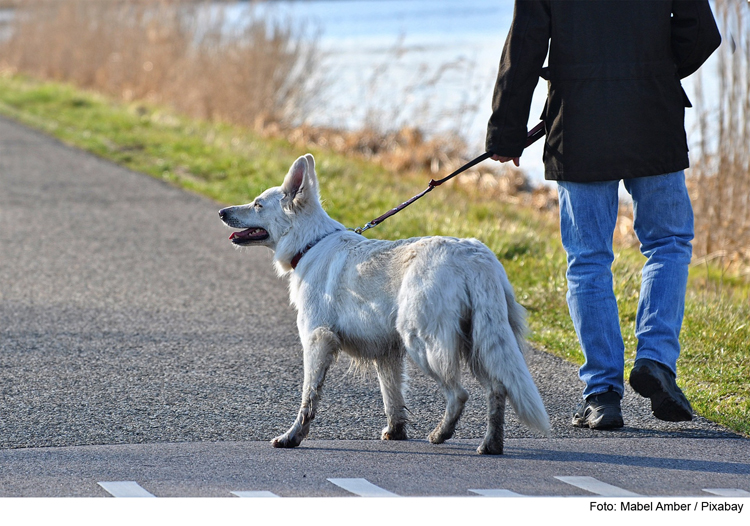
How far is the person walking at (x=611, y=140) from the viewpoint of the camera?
4594 mm

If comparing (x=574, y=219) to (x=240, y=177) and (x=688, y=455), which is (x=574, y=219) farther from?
(x=240, y=177)

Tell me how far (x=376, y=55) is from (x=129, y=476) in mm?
19335

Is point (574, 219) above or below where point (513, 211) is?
above

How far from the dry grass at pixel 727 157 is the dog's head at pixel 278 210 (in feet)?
16.1

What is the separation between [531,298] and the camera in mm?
7336

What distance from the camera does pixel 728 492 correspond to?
12.1 feet

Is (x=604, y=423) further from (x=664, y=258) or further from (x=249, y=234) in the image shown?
(x=249, y=234)

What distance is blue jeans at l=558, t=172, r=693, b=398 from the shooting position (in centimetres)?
472

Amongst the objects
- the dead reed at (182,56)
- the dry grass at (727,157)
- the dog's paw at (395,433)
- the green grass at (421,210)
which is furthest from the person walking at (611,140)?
the dead reed at (182,56)

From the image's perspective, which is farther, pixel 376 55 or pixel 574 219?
pixel 376 55

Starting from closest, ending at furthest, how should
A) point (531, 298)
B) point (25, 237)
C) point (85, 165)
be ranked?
point (531, 298) → point (25, 237) → point (85, 165)

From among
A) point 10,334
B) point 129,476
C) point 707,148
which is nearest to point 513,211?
point 707,148

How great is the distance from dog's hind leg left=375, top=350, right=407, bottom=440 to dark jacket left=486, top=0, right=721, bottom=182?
1.13m

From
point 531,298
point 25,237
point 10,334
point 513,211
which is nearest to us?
point 10,334
